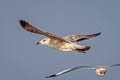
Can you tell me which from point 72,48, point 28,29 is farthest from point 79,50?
point 28,29

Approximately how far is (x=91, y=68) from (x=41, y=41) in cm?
101

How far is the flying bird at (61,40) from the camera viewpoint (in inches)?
327

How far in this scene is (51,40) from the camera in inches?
356

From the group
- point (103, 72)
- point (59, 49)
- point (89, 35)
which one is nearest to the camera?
point (103, 72)

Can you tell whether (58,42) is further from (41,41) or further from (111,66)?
(111,66)

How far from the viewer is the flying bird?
27.3 feet

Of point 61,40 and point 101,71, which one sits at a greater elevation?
point 61,40

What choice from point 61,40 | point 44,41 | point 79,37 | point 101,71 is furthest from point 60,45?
point 101,71

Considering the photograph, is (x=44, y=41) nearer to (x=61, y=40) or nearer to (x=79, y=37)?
(x=61, y=40)

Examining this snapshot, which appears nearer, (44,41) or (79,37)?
(44,41)

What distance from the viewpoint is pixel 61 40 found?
352 inches

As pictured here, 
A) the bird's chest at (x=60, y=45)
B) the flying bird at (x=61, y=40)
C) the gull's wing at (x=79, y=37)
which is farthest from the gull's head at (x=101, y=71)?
the gull's wing at (x=79, y=37)

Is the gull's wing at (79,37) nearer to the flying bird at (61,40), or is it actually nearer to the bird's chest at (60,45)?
the flying bird at (61,40)

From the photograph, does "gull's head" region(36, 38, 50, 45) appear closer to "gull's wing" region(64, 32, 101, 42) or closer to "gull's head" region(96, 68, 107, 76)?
"gull's wing" region(64, 32, 101, 42)
